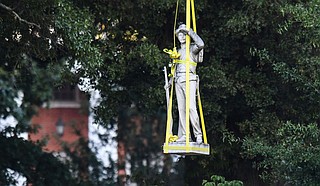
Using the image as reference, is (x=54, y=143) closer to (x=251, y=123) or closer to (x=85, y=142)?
(x=85, y=142)

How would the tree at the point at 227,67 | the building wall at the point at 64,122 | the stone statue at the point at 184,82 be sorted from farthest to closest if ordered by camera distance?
the building wall at the point at 64,122, the tree at the point at 227,67, the stone statue at the point at 184,82

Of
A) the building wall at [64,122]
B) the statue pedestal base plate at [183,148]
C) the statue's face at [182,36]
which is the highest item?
the statue's face at [182,36]

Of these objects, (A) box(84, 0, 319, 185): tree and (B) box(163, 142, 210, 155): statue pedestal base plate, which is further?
(A) box(84, 0, 319, 185): tree

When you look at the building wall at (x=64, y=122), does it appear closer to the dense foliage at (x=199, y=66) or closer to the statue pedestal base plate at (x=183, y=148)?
the dense foliage at (x=199, y=66)

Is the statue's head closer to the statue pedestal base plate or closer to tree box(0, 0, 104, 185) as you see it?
the statue pedestal base plate

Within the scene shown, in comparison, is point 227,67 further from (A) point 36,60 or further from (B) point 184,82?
(B) point 184,82

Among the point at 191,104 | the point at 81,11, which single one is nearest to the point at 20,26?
the point at 81,11

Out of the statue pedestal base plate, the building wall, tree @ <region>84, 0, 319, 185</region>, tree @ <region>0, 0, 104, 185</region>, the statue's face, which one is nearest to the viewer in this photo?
the statue pedestal base plate

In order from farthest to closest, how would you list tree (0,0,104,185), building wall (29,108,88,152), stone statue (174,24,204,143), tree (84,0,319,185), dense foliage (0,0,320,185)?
building wall (29,108,88,152) → tree (84,0,319,185) → dense foliage (0,0,320,185) → tree (0,0,104,185) → stone statue (174,24,204,143)

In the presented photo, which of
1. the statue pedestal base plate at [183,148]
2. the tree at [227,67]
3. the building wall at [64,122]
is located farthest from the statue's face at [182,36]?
the building wall at [64,122]

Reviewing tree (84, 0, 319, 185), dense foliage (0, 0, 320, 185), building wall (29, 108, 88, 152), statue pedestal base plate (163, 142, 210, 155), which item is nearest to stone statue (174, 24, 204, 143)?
statue pedestal base plate (163, 142, 210, 155)

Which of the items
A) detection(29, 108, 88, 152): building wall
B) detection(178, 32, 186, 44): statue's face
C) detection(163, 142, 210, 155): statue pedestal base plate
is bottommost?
detection(163, 142, 210, 155): statue pedestal base plate

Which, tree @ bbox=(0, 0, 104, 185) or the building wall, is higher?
tree @ bbox=(0, 0, 104, 185)

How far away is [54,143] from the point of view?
1848 cm
